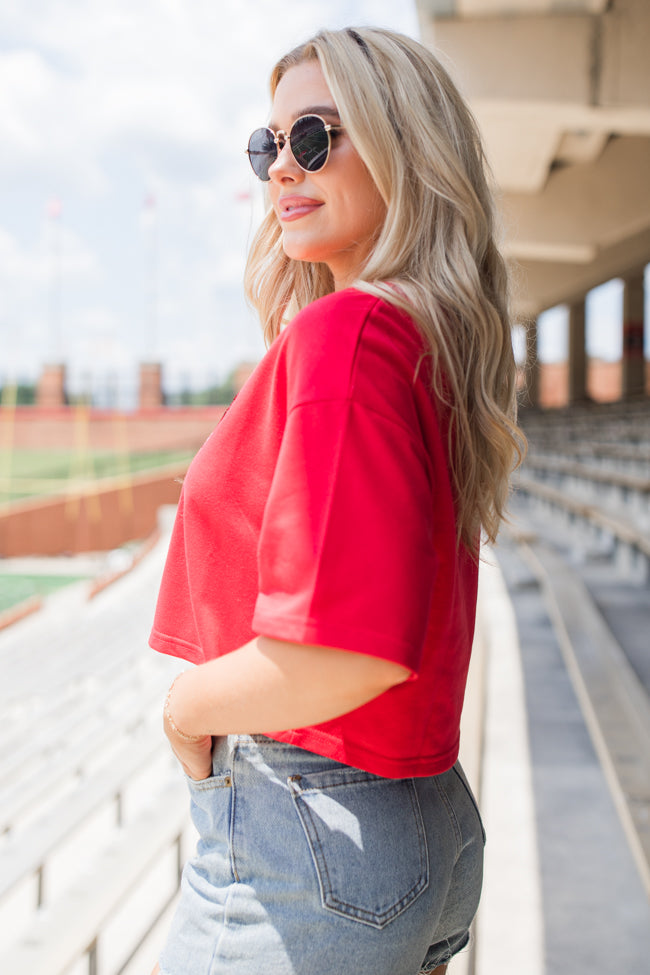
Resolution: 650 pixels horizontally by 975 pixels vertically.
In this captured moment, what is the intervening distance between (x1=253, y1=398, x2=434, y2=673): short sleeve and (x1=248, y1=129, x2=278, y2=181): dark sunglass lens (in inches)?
22.0

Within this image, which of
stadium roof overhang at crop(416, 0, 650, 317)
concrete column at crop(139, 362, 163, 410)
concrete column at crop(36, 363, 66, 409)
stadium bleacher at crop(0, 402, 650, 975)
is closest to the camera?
stadium bleacher at crop(0, 402, 650, 975)

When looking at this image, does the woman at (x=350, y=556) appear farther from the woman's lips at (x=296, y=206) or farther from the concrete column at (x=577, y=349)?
the concrete column at (x=577, y=349)

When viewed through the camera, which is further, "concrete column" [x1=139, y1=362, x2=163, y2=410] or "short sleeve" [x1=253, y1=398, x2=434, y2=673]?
"concrete column" [x1=139, y1=362, x2=163, y2=410]

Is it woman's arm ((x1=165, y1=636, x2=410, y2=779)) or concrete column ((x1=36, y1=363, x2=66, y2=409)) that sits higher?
concrete column ((x1=36, y1=363, x2=66, y2=409))

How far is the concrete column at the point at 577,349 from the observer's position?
31891 mm

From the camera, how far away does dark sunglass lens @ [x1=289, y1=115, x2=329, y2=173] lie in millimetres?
1003

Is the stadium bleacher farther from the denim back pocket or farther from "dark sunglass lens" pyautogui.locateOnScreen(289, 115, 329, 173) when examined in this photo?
"dark sunglass lens" pyautogui.locateOnScreen(289, 115, 329, 173)

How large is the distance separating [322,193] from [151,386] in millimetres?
30717

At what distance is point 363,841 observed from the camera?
0.85m

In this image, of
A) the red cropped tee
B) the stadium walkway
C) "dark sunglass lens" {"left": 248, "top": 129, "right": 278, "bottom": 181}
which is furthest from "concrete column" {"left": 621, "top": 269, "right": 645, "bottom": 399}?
the red cropped tee

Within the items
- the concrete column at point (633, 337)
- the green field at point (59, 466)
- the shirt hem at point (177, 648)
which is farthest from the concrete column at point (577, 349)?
the shirt hem at point (177, 648)

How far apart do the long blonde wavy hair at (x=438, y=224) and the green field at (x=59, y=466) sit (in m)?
25.9

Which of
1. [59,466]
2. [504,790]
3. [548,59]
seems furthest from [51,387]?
[504,790]

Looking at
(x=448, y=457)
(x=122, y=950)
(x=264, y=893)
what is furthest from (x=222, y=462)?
(x=122, y=950)
